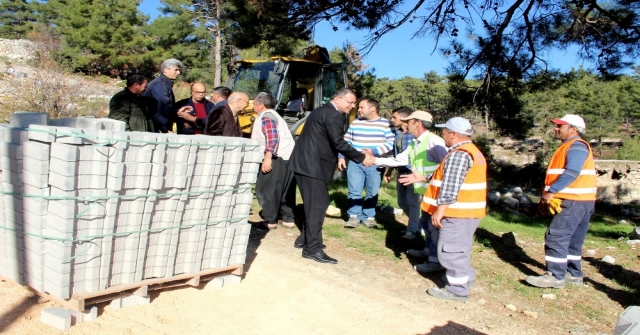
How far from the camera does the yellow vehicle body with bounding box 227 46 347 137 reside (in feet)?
34.7

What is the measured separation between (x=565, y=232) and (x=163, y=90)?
16.6 feet

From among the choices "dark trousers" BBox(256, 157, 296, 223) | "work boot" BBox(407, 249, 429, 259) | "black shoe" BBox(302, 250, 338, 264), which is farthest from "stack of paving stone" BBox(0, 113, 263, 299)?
"work boot" BBox(407, 249, 429, 259)

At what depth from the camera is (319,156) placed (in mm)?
5609

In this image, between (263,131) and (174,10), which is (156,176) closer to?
(263,131)

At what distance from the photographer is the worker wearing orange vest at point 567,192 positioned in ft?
16.9

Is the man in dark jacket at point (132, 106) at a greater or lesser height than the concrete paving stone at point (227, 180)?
greater

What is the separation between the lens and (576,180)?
5.23 meters

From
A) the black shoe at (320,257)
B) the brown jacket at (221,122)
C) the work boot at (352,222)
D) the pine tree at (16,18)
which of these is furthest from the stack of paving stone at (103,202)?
the pine tree at (16,18)

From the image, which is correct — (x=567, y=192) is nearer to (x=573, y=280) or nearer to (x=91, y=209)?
(x=573, y=280)

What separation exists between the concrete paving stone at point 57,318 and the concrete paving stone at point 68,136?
3.88ft

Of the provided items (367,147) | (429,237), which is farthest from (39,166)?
(367,147)

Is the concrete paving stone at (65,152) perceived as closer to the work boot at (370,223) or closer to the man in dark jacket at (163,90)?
the man in dark jacket at (163,90)

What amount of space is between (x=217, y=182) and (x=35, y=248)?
1.45 m

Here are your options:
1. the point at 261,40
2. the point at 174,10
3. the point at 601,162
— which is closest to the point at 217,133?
the point at 261,40
